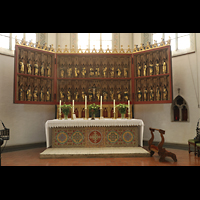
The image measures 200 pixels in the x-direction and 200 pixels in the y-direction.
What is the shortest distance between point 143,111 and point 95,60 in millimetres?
3981

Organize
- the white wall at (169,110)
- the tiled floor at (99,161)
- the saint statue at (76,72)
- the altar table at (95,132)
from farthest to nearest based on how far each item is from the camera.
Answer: the saint statue at (76,72) < the white wall at (169,110) < the altar table at (95,132) < the tiled floor at (99,161)

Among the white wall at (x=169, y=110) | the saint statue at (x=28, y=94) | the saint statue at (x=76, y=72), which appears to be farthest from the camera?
the saint statue at (x=76, y=72)

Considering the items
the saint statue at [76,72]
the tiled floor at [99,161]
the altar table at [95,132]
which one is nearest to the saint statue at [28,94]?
the altar table at [95,132]

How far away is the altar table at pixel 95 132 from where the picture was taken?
8.19 m

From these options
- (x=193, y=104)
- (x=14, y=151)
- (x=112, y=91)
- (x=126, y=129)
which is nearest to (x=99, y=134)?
(x=126, y=129)

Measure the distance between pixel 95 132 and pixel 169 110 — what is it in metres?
4.46

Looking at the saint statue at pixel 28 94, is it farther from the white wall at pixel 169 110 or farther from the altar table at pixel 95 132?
the white wall at pixel 169 110

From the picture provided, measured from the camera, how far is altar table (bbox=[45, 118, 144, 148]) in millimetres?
8188

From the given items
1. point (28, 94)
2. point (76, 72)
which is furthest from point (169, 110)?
point (28, 94)

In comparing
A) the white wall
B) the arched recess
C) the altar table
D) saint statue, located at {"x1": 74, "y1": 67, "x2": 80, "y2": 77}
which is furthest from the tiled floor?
saint statue, located at {"x1": 74, "y1": 67, "x2": 80, "y2": 77}

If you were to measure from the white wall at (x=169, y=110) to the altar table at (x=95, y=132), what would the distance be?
2729 millimetres

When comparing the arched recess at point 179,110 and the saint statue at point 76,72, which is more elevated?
the saint statue at point 76,72

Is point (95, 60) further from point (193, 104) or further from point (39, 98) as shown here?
point (193, 104)

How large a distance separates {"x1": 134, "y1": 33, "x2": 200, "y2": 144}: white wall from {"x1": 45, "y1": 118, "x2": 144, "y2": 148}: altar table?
107 inches
